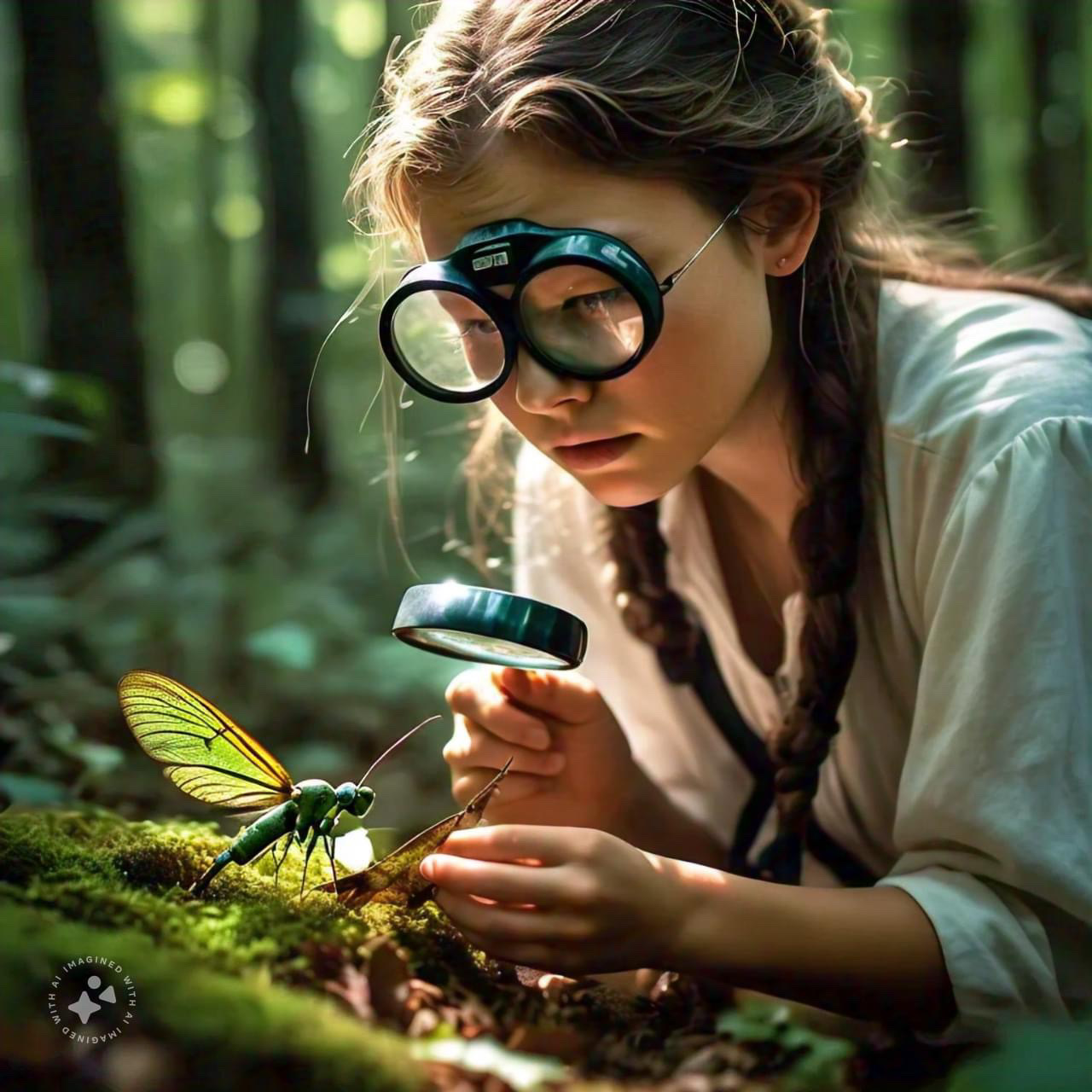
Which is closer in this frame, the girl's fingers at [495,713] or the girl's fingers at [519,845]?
the girl's fingers at [519,845]

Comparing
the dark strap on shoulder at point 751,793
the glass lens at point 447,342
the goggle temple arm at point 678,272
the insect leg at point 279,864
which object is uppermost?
the goggle temple arm at point 678,272

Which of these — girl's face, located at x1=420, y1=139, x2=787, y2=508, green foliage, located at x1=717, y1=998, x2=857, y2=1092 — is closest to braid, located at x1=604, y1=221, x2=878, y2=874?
girl's face, located at x1=420, y1=139, x2=787, y2=508

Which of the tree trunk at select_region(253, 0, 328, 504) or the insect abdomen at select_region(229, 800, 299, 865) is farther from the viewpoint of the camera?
the tree trunk at select_region(253, 0, 328, 504)

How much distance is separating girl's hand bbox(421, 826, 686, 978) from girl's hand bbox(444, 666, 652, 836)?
0.43m

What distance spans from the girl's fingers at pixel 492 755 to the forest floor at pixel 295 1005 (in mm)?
358

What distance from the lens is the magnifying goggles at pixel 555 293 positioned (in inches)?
63.2

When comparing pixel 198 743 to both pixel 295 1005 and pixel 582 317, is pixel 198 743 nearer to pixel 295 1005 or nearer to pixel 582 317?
pixel 295 1005

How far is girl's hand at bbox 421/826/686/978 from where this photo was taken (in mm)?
1418

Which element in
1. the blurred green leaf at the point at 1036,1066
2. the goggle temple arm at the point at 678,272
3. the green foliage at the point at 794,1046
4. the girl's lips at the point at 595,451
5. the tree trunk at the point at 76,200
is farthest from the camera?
the tree trunk at the point at 76,200

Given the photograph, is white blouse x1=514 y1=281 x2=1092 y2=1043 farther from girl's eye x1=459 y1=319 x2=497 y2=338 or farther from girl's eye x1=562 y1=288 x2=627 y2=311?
girl's eye x1=459 y1=319 x2=497 y2=338

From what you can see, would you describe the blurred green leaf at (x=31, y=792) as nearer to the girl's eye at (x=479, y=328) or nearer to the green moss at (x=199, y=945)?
the green moss at (x=199, y=945)

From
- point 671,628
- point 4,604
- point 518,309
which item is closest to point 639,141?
point 518,309

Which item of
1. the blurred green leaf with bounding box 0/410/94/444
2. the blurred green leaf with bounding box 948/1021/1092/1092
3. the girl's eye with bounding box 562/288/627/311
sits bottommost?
the blurred green leaf with bounding box 948/1021/1092/1092

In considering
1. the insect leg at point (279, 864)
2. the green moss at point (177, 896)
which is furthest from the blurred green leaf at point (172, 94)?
the insect leg at point (279, 864)
